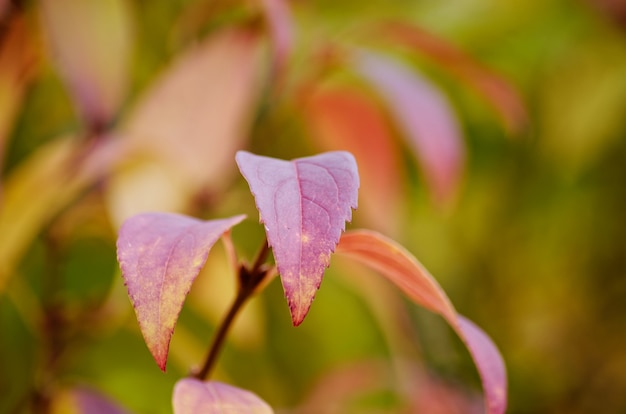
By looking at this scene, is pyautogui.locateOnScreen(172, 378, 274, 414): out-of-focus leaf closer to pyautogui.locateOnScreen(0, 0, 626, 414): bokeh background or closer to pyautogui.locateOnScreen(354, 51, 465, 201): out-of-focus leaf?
pyautogui.locateOnScreen(0, 0, 626, 414): bokeh background

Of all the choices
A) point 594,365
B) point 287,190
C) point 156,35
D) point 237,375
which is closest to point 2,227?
point 287,190

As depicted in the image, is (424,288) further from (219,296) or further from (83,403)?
(219,296)

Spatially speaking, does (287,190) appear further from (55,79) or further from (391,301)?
(55,79)

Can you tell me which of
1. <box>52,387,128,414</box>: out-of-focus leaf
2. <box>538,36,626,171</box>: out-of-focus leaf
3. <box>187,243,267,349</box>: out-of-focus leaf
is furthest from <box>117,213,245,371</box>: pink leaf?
<box>538,36,626,171</box>: out-of-focus leaf

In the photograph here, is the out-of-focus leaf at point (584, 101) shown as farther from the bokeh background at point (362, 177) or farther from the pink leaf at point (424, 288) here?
the pink leaf at point (424, 288)

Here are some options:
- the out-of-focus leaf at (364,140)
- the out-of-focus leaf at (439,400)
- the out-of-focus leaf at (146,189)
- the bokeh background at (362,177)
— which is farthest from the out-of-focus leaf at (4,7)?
the out-of-focus leaf at (439,400)

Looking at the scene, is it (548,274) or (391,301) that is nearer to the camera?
(391,301)
